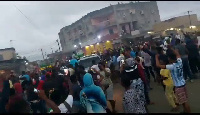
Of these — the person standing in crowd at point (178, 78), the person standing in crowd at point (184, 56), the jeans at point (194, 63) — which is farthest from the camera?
the jeans at point (194, 63)

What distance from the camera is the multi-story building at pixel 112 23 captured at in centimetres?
5116

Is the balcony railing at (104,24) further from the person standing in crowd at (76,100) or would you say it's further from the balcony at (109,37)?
the person standing in crowd at (76,100)

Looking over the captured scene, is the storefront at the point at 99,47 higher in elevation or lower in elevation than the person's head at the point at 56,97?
lower

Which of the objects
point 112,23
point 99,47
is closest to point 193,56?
point 99,47

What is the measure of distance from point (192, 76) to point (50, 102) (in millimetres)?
8739

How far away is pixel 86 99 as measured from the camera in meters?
4.61

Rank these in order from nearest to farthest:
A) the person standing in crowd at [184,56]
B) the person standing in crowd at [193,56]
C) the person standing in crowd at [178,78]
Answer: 1. the person standing in crowd at [178,78]
2. the person standing in crowd at [184,56]
3. the person standing in crowd at [193,56]

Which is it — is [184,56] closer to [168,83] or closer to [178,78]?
[168,83]

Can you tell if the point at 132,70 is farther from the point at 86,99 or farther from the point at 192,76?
the point at 192,76

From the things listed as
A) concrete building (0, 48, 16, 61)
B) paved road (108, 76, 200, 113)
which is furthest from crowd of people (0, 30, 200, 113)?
concrete building (0, 48, 16, 61)

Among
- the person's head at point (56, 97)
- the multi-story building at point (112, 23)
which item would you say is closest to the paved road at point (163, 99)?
the person's head at point (56, 97)

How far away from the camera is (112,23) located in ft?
173

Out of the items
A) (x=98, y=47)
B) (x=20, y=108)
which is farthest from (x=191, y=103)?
(x=98, y=47)

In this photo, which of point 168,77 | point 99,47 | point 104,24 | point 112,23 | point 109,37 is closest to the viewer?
point 168,77
